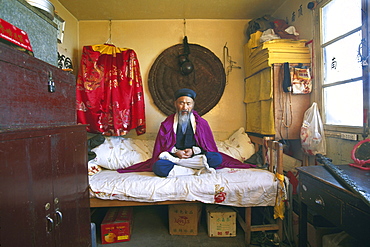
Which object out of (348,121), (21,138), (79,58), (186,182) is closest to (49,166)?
(21,138)

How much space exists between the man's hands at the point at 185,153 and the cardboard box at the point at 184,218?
0.50m

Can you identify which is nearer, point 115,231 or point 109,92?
point 115,231

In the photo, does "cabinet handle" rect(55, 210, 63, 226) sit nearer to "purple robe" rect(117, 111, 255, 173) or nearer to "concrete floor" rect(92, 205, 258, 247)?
"concrete floor" rect(92, 205, 258, 247)

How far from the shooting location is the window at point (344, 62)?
160 centimetres

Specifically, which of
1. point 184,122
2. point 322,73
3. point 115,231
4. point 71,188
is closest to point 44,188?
point 71,188

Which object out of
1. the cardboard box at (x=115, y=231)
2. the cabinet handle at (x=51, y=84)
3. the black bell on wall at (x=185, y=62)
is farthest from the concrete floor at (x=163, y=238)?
the black bell on wall at (x=185, y=62)

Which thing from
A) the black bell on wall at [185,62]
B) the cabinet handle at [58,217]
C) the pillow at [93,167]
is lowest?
the pillow at [93,167]

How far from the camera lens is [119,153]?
2.54 m

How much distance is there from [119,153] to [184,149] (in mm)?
803

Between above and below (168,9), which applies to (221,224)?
below

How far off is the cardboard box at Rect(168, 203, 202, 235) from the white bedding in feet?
0.80

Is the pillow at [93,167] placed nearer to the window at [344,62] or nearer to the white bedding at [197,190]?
the white bedding at [197,190]

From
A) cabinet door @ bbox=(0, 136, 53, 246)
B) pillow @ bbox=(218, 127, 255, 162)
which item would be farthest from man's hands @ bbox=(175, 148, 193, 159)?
cabinet door @ bbox=(0, 136, 53, 246)

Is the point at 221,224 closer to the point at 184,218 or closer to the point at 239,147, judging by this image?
the point at 184,218
